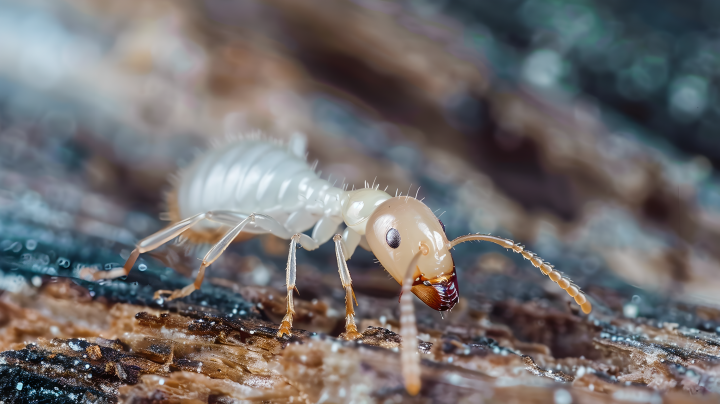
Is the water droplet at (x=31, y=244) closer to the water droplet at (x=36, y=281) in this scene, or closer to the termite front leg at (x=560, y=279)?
the water droplet at (x=36, y=281)

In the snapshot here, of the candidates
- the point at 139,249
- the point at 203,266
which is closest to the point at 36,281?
the point at 139,249

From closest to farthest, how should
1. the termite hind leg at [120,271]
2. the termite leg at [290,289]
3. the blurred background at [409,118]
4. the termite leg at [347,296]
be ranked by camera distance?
the termite leg at [290,289]
the termite leg at [347,296]
the termite hind leg at [120,271]
the blurred background at [409,118]

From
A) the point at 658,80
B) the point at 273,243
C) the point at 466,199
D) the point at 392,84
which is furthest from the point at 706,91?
the point at 273,243

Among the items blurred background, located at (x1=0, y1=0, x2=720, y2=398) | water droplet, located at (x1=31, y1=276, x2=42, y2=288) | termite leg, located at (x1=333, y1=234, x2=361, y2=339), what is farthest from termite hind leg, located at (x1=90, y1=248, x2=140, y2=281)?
termite leg, located at (x1=333, y1=234, x2=361, y2=339)

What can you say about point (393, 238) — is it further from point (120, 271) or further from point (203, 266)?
point (120, 271)

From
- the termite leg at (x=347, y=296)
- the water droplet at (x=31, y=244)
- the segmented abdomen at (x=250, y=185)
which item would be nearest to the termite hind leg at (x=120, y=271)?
the water droplet at (x=31, y=244)

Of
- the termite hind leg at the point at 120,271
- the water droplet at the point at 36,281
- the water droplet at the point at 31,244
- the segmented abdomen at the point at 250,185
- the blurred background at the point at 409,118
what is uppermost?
the blurred background at the point at 409,118

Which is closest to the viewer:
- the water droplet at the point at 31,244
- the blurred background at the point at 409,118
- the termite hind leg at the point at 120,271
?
the termite hind leg at the point at 120,271
